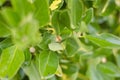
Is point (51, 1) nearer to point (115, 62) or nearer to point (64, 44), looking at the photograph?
point (64, 44)

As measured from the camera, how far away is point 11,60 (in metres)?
0.71

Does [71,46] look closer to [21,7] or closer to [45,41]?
[45,41]

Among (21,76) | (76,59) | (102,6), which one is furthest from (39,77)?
(102,6)

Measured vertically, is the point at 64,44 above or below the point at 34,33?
below

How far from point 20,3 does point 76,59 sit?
422 mm

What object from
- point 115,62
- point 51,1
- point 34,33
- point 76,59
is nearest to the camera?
point 34,33

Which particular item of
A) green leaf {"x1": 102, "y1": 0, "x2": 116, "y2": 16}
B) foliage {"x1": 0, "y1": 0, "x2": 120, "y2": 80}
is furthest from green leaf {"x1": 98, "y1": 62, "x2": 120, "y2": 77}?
green leaf {"x1": 102, "y1": 0, "x2": 116, "y2": 16}

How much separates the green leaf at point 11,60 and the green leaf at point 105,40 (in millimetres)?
181

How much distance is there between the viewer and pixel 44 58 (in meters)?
0.76

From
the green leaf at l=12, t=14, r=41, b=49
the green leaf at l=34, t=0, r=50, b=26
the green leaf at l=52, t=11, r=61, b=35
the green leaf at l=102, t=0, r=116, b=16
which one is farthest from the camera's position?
the green leaf at l=102, t=0, r=116, b=16

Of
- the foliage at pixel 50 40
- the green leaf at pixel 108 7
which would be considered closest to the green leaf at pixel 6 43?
the foliage at pixel 50 40

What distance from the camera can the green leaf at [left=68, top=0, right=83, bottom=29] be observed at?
0.75 m

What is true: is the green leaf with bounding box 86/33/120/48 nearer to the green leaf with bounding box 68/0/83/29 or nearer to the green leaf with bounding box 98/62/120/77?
the green leaf with bounding box 68/0/83/29

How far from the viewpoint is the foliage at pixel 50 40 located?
57cm
